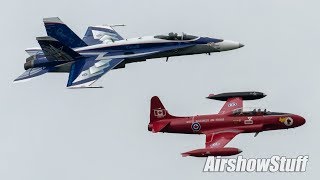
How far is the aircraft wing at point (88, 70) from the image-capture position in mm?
67250

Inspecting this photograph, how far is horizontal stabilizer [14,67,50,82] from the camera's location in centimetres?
7006

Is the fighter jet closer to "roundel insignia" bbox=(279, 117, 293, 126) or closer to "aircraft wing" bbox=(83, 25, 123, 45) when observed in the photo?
"aircraft wing" bbox=(83, 25, 123, 45)

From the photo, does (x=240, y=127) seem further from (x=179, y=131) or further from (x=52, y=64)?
(x=52, y=64)

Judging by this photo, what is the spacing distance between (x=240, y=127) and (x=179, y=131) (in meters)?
3.84

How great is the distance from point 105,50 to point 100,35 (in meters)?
3.98

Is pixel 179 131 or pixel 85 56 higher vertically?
pixel 85 56

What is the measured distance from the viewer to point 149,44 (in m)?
70.5

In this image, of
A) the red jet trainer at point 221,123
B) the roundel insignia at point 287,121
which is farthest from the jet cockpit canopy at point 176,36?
the roundel insignia at point 287,121

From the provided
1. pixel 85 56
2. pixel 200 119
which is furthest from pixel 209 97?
pixel 85 56

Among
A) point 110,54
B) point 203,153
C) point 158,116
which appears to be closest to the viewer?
point 203,153

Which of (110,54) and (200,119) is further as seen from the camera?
(110,54)

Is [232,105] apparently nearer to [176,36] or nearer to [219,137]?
[219,137]

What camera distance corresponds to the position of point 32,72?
7044cm

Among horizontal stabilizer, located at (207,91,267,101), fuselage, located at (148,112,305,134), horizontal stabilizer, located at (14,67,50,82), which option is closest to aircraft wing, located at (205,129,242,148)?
fuselage, located at (148,112,305,134)
